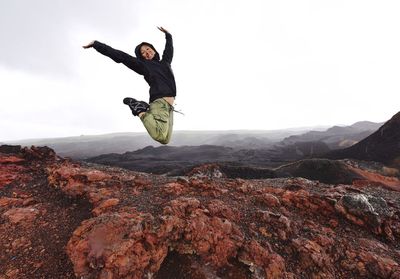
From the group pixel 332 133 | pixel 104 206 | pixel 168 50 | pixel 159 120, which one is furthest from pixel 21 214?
pixel 332 133

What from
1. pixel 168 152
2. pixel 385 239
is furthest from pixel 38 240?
pixel 168 152

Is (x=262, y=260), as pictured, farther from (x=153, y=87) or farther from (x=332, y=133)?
(x=332, y=133)

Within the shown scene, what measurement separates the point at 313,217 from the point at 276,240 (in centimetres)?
201

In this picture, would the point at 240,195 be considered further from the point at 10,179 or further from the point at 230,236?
the point at 10,179

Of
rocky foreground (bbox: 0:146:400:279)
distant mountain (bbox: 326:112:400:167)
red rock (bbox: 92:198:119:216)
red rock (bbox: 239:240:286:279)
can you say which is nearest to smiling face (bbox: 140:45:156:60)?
rocky foreground (bbox: 0:146:400:279)

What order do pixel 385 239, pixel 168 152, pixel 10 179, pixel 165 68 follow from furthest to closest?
pixel 168 152 < pixel 10 179 < pixel 385 239 < pixel 165 68

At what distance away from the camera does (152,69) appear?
5.20 meters

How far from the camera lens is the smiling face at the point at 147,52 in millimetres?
5324

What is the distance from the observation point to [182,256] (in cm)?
572

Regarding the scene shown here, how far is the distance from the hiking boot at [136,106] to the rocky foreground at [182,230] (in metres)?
2.74

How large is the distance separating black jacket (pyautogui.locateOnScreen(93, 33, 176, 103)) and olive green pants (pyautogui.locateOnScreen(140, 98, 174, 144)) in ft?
0.73

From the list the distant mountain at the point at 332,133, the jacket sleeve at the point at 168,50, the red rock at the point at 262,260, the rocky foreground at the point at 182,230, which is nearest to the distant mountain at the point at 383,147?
the rocky foreground at the point at 182,230

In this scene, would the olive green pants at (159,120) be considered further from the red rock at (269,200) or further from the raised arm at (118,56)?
the red rock at (269,200)

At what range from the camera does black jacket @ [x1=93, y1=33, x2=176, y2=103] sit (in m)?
4.94
